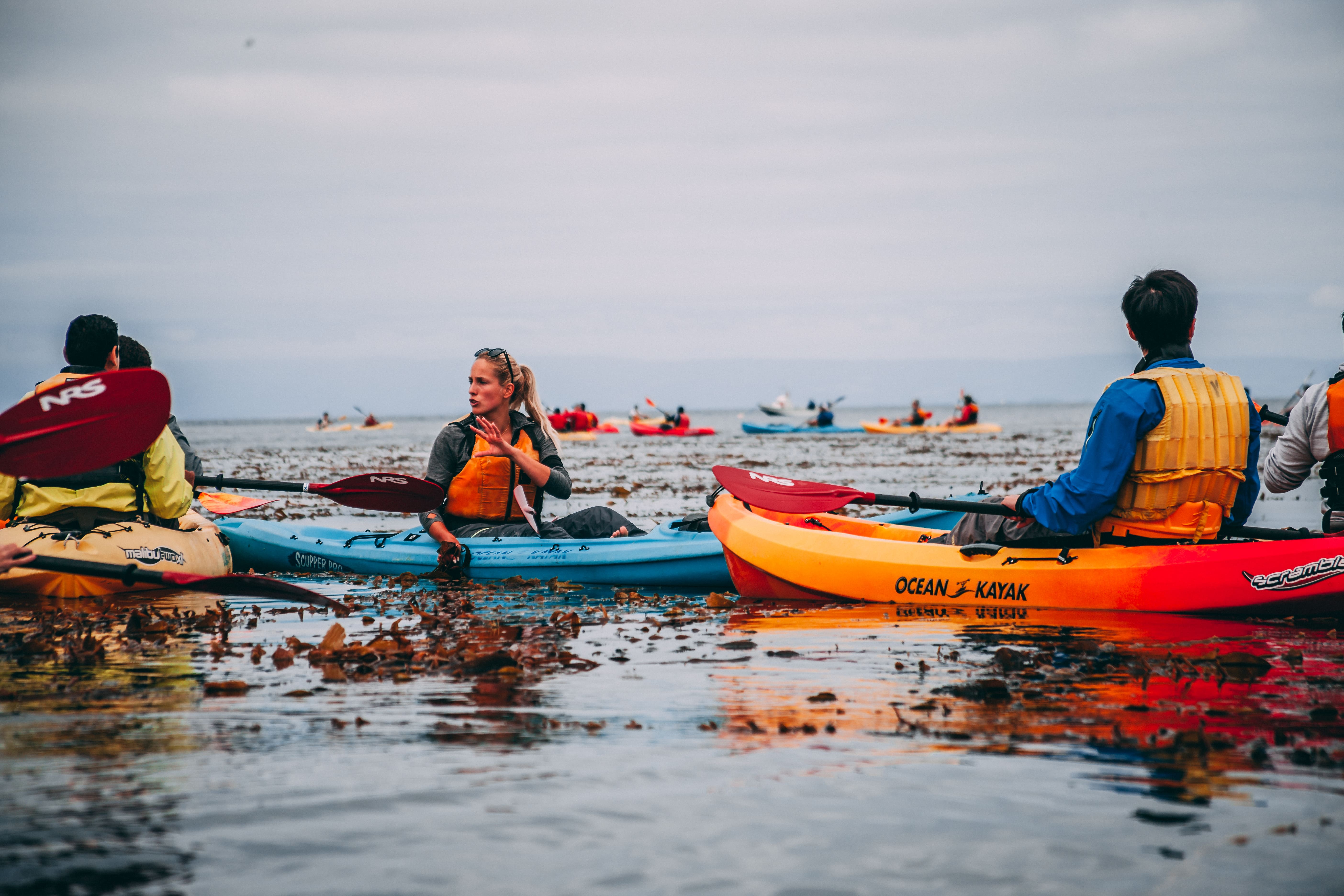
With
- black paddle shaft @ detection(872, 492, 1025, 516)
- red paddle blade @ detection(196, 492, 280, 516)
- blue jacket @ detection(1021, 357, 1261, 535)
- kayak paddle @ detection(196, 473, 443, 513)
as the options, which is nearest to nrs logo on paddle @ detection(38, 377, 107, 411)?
kayak paddle @ detection(196, 473, 443, 513)

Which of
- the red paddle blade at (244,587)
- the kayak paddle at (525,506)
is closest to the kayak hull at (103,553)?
the red paddle blade at (244,587)

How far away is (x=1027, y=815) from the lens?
9.81 feet

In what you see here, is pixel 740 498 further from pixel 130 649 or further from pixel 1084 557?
pixel 130 649

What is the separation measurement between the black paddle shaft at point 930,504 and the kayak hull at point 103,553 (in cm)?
415

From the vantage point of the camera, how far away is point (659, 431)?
5041 centimetres

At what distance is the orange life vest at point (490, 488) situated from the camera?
24.8 ft

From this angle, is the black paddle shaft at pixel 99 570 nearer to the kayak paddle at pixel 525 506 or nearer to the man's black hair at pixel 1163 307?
the kayak paddle at pixel 525 506

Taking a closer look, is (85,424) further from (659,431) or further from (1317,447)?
(659,431)

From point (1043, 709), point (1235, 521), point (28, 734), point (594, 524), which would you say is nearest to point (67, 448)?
point (28, 734)

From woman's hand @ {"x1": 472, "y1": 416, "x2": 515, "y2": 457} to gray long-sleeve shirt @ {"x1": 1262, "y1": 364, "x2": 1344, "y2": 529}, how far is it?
173 inches

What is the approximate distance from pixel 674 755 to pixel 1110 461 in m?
3.06

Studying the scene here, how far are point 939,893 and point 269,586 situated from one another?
174 inches

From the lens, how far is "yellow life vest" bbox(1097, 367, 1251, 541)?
17.8 feet

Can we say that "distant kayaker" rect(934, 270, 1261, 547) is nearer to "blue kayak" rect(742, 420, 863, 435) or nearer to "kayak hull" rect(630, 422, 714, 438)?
"kayak hull" rect(630, 422, 714, 438)
